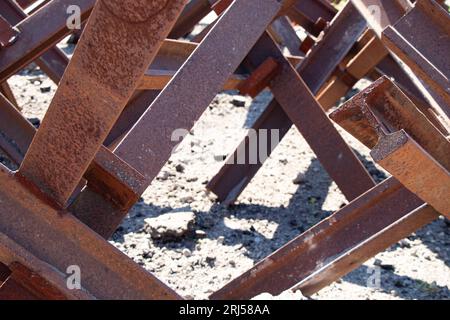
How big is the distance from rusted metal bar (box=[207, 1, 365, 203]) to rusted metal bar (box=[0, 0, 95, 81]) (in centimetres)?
136

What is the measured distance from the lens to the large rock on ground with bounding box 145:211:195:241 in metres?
4.06

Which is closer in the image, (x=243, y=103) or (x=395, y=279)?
(x=395, y=279)

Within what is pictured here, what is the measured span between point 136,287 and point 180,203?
2.22 meters

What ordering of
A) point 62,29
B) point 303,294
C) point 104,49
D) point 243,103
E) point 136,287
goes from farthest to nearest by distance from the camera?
point 243,103, point 62,29, point 303,294, point 136,287, point 104,49

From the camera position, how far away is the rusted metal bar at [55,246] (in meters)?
2.20

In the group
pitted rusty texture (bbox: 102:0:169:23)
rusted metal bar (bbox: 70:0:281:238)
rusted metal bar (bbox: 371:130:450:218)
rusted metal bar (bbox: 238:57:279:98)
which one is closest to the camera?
pitted rusty texture (bbox: 102:0:169:23)

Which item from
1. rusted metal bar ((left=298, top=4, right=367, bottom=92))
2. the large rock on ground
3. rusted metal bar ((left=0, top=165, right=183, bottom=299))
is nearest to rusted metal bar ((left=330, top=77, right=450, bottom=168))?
rusted metal bar ((left=0, top=165, right=183, bottom=299))

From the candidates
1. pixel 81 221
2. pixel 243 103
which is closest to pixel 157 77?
pixel 81 221

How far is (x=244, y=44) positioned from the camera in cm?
279

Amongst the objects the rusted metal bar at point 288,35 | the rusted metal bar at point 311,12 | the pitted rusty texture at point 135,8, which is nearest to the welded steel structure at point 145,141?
the pitted rusty texture at point 135,8

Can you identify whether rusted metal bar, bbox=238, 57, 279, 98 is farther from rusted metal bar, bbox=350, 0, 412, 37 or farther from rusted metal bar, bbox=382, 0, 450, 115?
rusted metal bar, bbox=382, 0, 450, 115

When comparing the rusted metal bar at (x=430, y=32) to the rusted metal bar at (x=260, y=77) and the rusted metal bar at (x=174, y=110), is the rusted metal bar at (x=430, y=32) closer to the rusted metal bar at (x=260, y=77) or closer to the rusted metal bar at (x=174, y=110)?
the rusted metal bar at (x=174, y=110)

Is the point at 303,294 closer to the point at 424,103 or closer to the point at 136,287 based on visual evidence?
the point at 136,287
